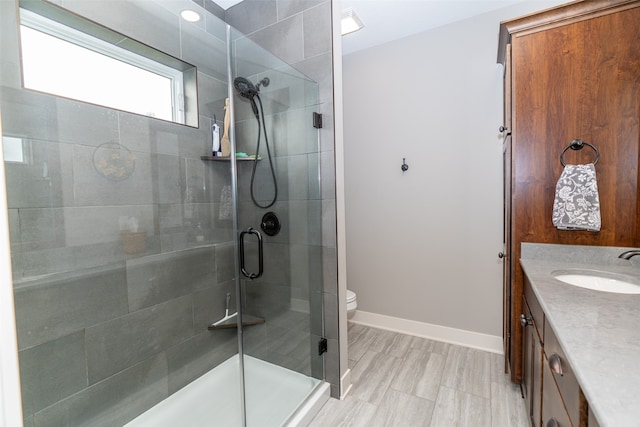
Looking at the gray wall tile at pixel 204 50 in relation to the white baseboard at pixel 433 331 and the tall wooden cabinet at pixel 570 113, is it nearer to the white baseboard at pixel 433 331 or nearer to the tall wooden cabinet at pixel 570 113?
the tall wooden cabinet at pixel 570 113

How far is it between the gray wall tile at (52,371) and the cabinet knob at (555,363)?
6.77 feet

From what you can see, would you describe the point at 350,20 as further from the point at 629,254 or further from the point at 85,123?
the point at 629,254

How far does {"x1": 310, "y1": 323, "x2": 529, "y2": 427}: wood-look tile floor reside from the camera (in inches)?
63.8

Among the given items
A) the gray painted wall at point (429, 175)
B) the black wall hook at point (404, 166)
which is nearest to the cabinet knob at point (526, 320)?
the gray painted wall at point (429, 175)

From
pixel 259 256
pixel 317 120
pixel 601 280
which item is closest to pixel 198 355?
pixel 259 256

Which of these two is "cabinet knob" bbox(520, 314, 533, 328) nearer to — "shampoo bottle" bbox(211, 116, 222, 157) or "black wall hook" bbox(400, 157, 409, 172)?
"black wall hook" bbox(400, 157, 409, 172)

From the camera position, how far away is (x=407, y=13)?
7.19 ft

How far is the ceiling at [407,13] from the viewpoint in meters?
2.08

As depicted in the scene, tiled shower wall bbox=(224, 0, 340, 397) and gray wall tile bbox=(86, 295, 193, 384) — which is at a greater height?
tiled shower wall bbox=(224, 0, 340, 397)

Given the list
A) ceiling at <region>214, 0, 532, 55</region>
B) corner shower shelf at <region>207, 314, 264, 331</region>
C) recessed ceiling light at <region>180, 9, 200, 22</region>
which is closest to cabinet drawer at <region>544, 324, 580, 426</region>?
corner shower shelf at <region>207, 314, 264, 331</region>

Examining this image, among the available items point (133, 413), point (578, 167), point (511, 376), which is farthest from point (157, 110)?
point (511, 376)

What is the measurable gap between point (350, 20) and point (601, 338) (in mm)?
2240

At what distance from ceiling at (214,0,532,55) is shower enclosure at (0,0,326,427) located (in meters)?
0.90

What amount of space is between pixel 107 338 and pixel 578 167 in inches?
106
